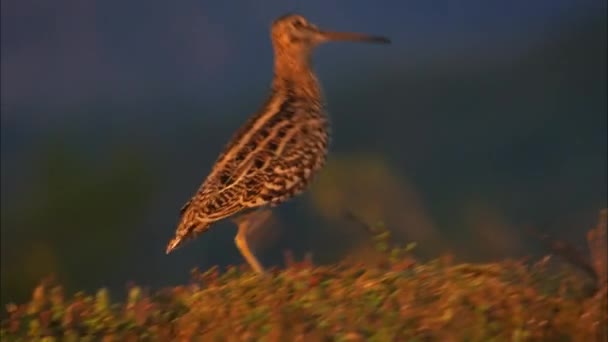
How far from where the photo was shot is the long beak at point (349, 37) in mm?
8016

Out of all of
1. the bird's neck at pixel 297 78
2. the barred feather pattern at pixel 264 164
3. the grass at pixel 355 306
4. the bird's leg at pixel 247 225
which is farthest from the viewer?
the bird's neck at pixel 297 78

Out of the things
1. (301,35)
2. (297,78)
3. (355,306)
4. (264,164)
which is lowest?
(355,306)

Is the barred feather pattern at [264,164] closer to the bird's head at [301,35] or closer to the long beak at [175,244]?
the long beak at [175,244]

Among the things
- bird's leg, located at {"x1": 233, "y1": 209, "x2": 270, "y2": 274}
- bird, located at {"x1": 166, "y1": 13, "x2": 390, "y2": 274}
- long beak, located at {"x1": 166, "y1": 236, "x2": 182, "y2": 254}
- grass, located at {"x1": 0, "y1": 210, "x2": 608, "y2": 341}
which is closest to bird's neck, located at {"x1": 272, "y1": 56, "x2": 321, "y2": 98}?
bird, located at {"x1": 166, "y1": 13, "x2": 390, "y2": 274}

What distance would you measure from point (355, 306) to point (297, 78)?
7.50 feet

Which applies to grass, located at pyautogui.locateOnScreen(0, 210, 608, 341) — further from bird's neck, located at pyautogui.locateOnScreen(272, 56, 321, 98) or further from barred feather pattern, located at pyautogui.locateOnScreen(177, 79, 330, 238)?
bird's neck, located at pyautogui.locateOnScreen(272, 56, 321, 98)

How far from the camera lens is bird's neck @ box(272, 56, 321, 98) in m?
8.00

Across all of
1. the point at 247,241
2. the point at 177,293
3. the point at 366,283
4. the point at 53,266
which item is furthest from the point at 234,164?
the point at 53,266

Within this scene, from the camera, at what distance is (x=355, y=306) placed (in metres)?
6.10

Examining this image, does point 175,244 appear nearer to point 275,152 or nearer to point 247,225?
point 247,225

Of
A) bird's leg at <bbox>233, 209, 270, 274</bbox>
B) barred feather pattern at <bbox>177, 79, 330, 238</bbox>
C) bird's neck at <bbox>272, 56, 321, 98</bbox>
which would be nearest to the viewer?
barred feather pattern at <bbox>177, 79, 330, 238</bbox>

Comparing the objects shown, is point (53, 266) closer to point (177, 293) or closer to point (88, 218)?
point (88, 218)

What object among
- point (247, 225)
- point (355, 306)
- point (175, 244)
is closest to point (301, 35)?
point (247, 225)

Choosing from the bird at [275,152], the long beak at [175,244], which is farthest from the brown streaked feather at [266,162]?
the long beak at [175,244]
